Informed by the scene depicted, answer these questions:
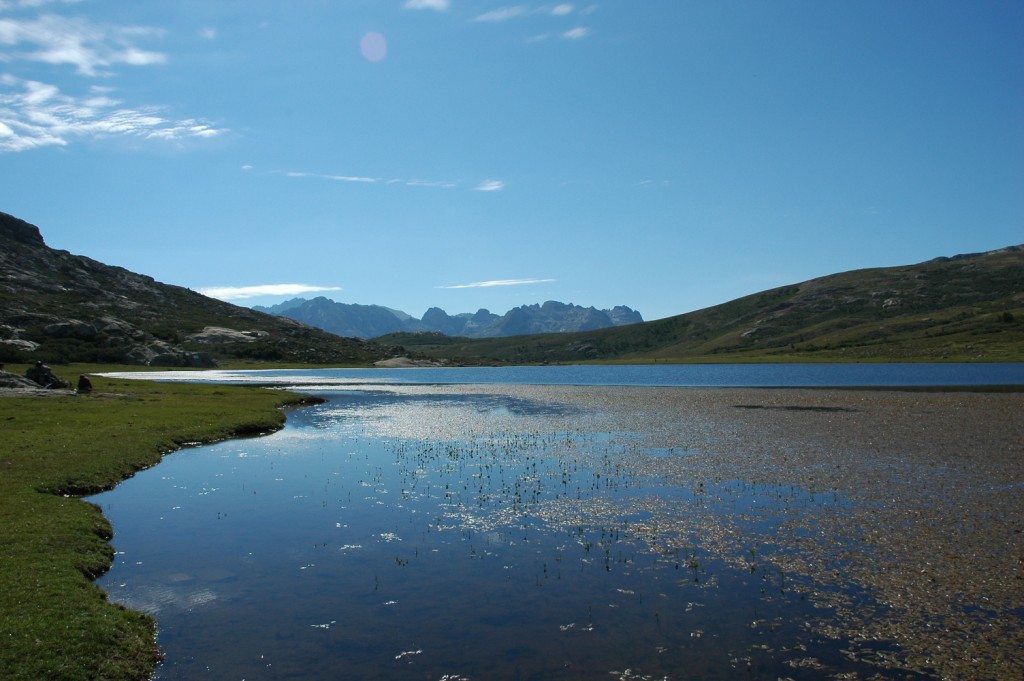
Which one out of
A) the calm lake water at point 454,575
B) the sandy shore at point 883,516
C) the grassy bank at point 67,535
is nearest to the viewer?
the grassy bank at point 67,535

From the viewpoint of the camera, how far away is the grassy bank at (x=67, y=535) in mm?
15789

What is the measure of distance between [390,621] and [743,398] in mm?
92055

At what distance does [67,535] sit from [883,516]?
118ft

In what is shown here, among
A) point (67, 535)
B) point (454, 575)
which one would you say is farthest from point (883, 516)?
point (67, 535)

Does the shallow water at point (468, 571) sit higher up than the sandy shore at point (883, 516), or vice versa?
the shallow water at point (468, 571)

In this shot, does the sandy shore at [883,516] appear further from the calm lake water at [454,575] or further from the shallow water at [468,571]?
the calm lake water at [454,575]

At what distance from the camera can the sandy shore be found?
1766cm

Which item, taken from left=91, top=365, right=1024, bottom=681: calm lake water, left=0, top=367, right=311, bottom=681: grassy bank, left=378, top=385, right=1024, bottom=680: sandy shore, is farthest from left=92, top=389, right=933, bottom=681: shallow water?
left=0, top=367, right=311, bottom=681: grassy bank

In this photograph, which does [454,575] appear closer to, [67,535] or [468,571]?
[468,571]

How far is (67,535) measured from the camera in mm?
24891

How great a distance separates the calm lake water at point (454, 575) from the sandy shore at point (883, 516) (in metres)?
0.89

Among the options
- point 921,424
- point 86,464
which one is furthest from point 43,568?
point 921,424

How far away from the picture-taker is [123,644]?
16641 millimetres

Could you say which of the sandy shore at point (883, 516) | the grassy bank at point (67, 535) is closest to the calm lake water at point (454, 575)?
the sandy shore at point (883, 516)
